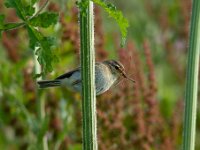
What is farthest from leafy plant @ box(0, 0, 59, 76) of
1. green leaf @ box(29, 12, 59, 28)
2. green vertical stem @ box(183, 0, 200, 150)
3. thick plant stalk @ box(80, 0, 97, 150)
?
green vertical stem @ box(183, 0, 200, 150)

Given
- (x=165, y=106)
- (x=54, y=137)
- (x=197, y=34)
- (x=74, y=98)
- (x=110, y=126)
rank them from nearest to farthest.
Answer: (x=197, y=34), (x=110, y=126), (x=74, y=98), (x=54, y=137), (x=165, y=106)

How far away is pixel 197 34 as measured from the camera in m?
2.13

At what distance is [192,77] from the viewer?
7.06 ft

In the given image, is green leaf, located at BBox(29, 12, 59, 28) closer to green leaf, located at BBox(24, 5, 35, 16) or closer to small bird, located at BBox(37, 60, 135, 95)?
green leaf, located at BBox(24, 5, 35, 16)

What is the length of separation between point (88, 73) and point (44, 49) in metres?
0.23

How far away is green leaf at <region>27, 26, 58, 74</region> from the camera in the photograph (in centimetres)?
210

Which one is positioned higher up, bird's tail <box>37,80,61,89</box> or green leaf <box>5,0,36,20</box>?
green leaf <box>5,0,36,20</box>

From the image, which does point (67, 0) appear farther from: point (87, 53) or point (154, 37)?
point (154, 37)

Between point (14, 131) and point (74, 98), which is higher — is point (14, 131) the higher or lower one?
the lower one

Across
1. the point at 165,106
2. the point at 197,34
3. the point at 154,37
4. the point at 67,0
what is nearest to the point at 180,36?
the point at 154,37

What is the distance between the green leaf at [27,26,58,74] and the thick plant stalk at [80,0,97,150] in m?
0.17

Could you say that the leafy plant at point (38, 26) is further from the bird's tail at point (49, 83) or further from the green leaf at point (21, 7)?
the bird's tail at point (49, 83)

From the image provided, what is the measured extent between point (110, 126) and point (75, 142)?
3.44 ft

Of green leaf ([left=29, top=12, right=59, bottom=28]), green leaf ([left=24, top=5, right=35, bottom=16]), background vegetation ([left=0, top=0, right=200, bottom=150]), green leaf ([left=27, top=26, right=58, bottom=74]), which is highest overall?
green leaf ([left=24, top=5, right=35, bottom=16])
